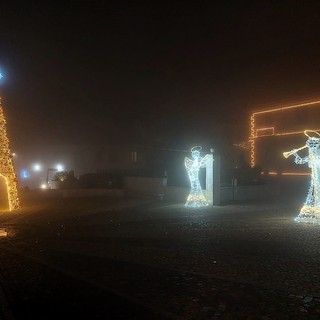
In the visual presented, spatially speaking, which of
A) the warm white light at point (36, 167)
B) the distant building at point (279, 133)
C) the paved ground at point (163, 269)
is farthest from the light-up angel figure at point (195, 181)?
the warm white light at point (36, 167)

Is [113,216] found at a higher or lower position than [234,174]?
lower

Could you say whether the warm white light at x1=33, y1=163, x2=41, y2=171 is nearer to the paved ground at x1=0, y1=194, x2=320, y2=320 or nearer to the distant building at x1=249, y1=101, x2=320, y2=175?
the distant building at x1=249, y1=101, x2=320, y2=175

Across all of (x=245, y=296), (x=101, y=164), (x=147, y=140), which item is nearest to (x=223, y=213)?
(x=245, y=296)

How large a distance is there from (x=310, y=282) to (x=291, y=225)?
23.4 ft

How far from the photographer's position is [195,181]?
21.3m

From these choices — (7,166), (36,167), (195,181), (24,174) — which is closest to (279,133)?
(195,181)

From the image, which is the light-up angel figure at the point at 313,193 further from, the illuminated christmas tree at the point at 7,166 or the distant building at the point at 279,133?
the illuminated christmas tree at the point at 7,166

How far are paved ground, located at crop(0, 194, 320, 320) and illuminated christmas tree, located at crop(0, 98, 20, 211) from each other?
5859mm

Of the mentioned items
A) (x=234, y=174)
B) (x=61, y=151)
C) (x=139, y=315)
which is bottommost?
(x=139, y=315)

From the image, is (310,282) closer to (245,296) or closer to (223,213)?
(245,296)

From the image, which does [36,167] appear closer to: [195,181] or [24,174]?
[24,174]

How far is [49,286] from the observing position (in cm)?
723

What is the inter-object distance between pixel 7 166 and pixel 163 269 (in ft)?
49.3

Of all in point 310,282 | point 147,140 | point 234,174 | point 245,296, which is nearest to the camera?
point 245,296
